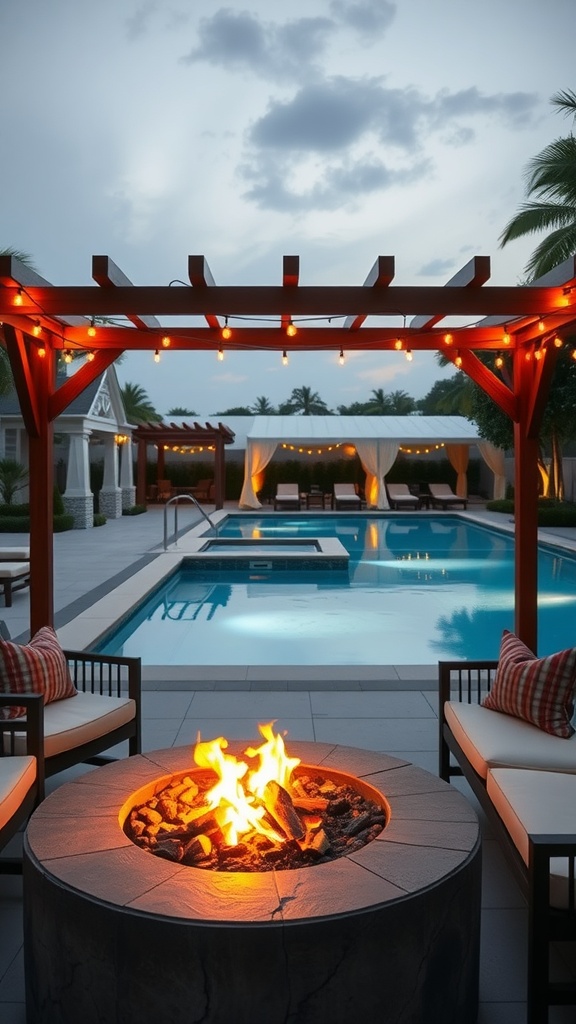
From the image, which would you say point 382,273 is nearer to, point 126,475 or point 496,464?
point 126,475

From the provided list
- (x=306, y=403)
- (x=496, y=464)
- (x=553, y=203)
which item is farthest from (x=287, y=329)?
(x=306, y=403)

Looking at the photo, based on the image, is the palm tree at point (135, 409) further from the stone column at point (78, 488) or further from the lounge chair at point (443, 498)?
the stone column at point (78, 488)

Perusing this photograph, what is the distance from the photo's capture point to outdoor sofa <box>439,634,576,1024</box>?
85.0 inches

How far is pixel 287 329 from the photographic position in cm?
545

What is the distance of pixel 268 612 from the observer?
9508 mm

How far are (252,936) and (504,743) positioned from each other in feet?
5.45

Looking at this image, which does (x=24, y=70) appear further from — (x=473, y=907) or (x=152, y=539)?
(x=473, y=907)

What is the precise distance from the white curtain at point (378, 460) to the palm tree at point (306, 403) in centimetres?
2841

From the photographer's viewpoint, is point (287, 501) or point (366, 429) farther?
point (366, 429)

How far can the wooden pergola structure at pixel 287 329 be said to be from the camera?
15.0 ft

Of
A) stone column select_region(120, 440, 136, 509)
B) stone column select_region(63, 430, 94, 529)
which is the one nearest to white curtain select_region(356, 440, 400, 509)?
stone column select_region(120, 440, 136, 509)

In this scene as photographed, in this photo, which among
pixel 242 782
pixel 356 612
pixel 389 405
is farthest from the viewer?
pixel 389 405

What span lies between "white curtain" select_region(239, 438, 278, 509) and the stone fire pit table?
20655mm

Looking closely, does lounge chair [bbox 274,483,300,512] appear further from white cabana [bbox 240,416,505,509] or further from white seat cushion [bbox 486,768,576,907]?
white seat cushion [bbox 486,768,576,907]
